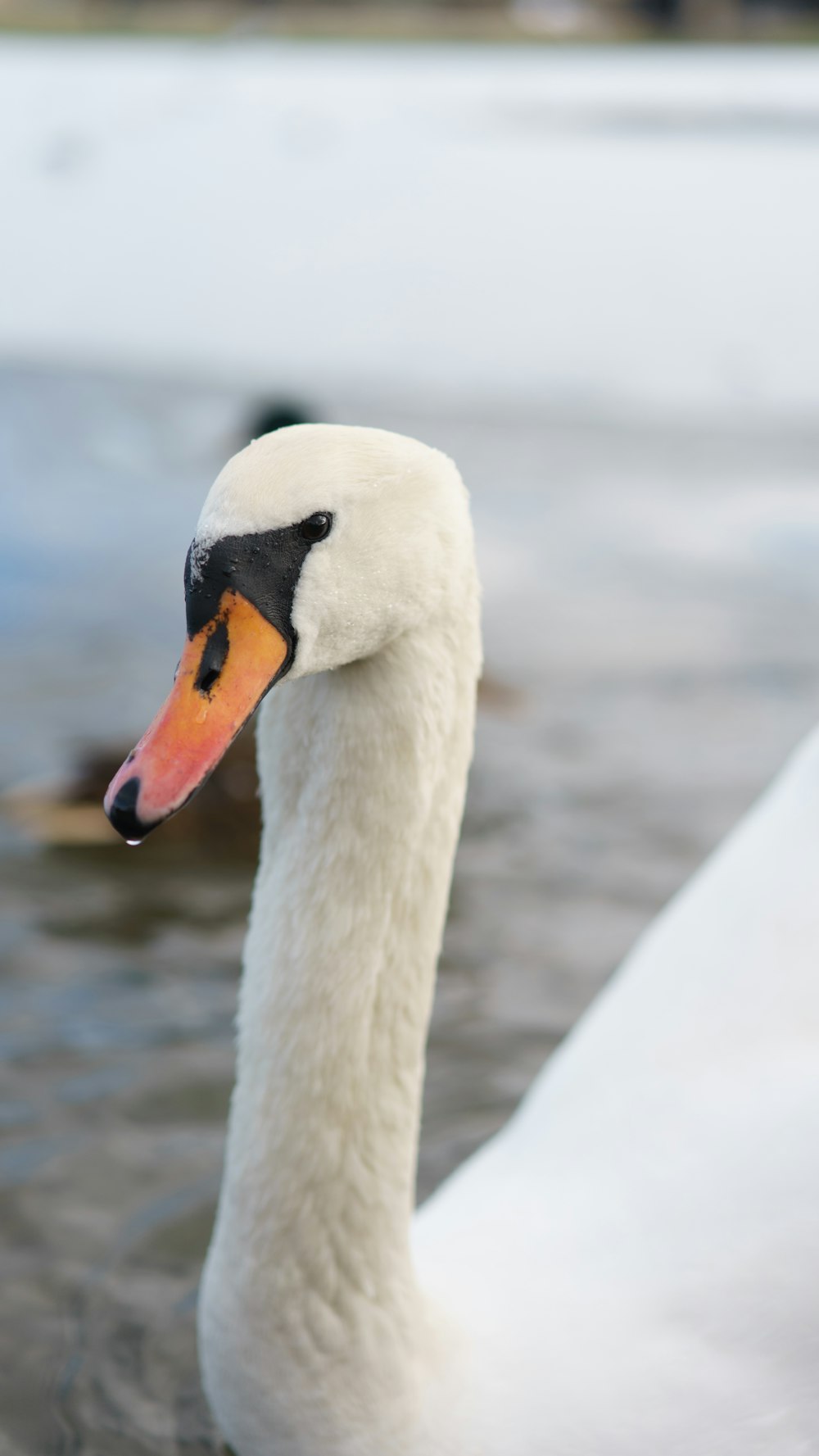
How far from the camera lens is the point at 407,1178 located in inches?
66.4

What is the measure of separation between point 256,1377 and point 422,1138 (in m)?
0.97

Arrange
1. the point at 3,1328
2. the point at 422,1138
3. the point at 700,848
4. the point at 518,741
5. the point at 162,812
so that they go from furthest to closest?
the point at 518,741 < the point at 700,848 < the point at 422,1138 < the point at 3,1328 < the point at 162,812

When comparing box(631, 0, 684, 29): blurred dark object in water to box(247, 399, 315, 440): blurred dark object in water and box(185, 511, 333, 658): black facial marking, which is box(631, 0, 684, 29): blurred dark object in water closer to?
box(247, 399, 315, 440): blurred dark object in water

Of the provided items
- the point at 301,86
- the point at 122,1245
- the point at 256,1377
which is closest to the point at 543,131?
the point at 301,86

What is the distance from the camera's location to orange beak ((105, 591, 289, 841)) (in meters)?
1.20

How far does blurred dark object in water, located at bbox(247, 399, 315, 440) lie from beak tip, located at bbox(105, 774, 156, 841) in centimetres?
358

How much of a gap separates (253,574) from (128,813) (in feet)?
0.72

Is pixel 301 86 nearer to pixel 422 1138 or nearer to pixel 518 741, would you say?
pixel 518 741

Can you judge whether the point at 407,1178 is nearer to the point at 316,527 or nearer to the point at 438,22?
the point at 316,527

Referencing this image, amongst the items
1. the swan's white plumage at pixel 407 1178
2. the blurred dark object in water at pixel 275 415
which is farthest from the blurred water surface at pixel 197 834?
the swan's white plumage at pixel 407 1178

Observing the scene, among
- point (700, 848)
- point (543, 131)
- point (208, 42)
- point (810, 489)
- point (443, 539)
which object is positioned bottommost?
point (443, 539)

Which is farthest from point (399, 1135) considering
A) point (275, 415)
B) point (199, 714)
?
point (275, 415)

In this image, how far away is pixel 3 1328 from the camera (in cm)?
219

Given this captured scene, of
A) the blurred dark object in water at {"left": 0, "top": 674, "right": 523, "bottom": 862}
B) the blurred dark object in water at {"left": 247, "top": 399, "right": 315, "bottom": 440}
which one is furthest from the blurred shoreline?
the blurred dark object in water at {"left": 0, "top": 674, "right": 523, "bottom": 862}
